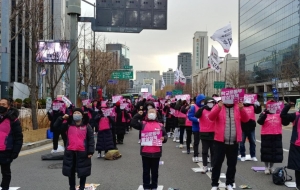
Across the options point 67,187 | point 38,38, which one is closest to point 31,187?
point 67,187

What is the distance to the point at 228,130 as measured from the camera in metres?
6.46

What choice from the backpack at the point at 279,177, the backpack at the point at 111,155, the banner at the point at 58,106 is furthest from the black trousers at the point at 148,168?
the banner at the point at 58,106

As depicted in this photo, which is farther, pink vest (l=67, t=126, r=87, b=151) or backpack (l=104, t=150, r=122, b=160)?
backpack (l=104, t=150, r=122, b=160)

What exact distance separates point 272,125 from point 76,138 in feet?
15.4

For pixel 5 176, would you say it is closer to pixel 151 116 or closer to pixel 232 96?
pixel 151 116

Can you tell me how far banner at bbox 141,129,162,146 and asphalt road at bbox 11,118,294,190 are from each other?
1181 millimetres

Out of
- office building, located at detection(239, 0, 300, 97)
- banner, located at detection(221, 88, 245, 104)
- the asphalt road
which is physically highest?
office building, located at detection(239, 0, 300, 97)

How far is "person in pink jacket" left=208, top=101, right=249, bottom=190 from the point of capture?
21.2 ft

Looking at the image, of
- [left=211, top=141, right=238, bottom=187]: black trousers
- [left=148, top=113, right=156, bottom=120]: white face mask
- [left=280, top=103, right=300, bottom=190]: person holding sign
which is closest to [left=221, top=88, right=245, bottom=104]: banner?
[left=211, top=141, right=238, bottom=187]: black trousers

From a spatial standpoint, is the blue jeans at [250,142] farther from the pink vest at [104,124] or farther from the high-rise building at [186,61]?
the high-rise building at [186,61]

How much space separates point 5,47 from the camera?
10.1 metres

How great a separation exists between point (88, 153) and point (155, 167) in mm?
1294

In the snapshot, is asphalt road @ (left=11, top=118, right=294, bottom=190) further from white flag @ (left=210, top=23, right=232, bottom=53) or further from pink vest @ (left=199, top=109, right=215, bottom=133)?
white flag @ (left=210, top=23, right=232, bottom=53)

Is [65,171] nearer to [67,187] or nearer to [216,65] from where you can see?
[67,187]
